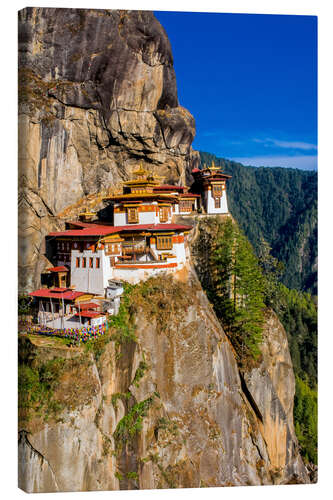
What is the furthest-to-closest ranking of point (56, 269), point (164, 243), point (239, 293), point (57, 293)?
1. point (239, 293)
2. point (164, 243)
3. point (56, 269)
4. point (57, 293)

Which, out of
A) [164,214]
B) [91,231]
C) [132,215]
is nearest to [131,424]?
[91,231]

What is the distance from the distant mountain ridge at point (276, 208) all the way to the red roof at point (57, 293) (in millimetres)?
32721

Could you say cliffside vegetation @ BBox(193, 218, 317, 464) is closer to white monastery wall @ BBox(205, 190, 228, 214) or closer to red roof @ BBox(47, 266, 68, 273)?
white monastery wall @ BBox(205, 190, 228, 214)

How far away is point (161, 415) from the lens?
14766 millimetres

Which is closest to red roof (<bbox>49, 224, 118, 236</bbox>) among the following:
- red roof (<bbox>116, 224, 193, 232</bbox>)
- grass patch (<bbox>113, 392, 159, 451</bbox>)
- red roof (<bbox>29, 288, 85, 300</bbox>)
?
red roof (<bbox>116, 224, 193, 232</bbox>)

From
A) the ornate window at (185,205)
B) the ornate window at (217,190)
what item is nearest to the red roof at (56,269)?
the ornate window at (185,205)

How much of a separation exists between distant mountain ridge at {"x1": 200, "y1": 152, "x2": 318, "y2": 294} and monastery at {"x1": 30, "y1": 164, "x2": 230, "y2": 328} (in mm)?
28880

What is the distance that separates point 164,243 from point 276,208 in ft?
210

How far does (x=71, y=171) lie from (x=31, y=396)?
10.8m

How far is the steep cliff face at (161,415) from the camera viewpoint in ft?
39.6

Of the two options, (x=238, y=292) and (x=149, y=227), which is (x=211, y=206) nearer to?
(x=238, y=292)

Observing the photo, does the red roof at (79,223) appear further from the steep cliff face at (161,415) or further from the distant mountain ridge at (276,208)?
the distant mountain ridge at (276,208)

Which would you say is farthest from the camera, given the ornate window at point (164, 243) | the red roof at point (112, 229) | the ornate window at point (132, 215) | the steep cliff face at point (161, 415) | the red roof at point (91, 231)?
the ornate window at point (132, 215)

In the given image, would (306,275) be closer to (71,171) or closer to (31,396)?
(71,171)
